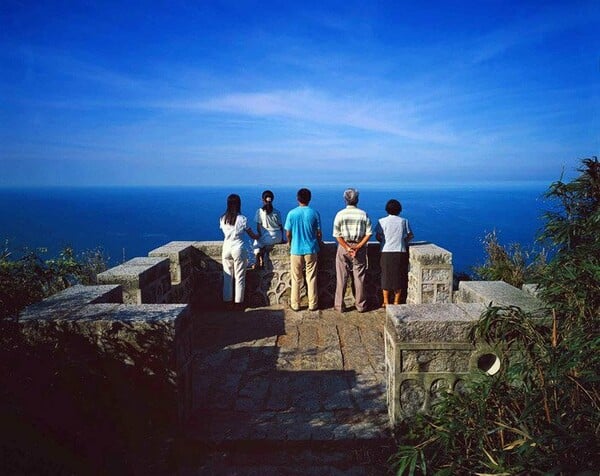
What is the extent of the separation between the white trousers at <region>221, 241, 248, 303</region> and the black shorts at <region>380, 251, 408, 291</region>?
2.11 m

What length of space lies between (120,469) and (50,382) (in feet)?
2.18

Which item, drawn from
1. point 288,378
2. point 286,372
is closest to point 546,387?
point 288,378

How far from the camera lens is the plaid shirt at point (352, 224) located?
229 inches

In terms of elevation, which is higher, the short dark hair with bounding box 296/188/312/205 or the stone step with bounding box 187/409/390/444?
the short dark hair with bounding box 296/188/312/205

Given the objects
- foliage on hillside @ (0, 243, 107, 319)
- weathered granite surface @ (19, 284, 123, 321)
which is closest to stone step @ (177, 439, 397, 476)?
weathered granite surface @ (19, 284, 123, 321)

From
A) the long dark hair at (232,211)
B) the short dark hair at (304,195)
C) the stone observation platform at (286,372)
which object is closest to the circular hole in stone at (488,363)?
the stone observation platform at (286,372)

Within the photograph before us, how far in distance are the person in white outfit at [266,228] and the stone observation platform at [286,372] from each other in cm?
184

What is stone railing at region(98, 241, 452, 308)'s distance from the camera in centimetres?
577

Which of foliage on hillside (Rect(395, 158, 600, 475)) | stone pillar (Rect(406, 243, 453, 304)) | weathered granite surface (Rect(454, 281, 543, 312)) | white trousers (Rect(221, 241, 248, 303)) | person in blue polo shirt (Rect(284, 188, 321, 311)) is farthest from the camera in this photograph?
white trousers (Rect(221, 241, 248, 303))

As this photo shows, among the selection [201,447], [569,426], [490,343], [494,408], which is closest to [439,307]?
[490,343]

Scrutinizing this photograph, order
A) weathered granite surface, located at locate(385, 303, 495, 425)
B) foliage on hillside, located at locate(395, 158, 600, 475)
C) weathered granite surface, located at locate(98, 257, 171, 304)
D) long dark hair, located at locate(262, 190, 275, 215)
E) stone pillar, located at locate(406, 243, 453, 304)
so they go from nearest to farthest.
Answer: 1. foliage on hillside, located at locate(395, 158, 600, 475)
2. weathered granite surface, located at locate(385, 303, 495, 425)
3. weathered granite surface, located at locate(98, 257, 171, 304)
4. stone pillar, located at locate(406, 243, 453, 304)
5. long dark hair, located at locate(262, 190, 275, 215)

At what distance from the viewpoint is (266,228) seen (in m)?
6.47

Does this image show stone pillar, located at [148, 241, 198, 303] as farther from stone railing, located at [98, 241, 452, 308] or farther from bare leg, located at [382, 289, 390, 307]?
bare leg, located at [382, 289, 390, 307]

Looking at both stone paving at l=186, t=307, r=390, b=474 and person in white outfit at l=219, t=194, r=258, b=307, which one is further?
person in white outfit at l=219, t=194, r=258, b=307
